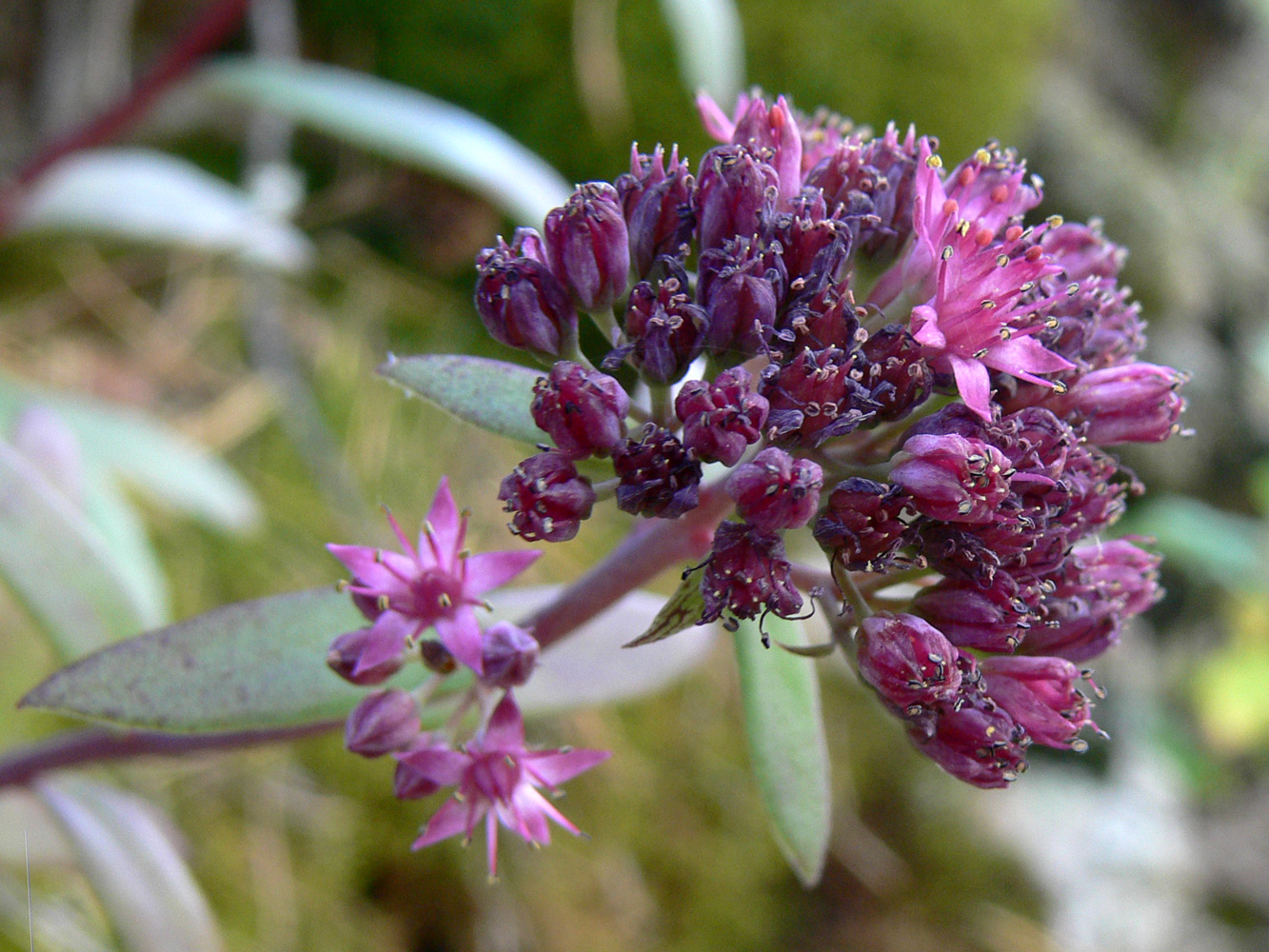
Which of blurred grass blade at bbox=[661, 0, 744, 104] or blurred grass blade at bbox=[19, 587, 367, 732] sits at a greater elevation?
blurred grass blade at bbox=[661, 0, 744, 104]

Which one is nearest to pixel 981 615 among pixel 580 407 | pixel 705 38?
pixel 580 407

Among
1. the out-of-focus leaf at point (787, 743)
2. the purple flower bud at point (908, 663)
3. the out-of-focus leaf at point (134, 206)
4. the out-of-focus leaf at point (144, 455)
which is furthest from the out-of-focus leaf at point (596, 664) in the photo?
the out-of-focus leaf at point (134, 206)

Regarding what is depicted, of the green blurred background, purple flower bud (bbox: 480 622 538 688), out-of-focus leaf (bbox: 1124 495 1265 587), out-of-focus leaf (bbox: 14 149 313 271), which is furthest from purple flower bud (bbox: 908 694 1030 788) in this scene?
out-of-focus leaf (bbox: 1124 495 1265 587)

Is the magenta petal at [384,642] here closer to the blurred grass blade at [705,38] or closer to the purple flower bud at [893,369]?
the purple flower bud at [893,369]

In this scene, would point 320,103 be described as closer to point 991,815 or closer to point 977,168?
point 977,168

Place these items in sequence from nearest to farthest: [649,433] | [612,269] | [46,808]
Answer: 1. [649,433]
2. [612,269]
3. [46,808]

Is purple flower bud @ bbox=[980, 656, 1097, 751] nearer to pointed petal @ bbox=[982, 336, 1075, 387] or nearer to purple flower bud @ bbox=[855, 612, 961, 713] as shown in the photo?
purple flower bud @ bbox=[855, 612, 961, 713]

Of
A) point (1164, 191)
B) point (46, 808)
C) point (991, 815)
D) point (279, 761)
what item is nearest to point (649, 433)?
point (46, 808)
